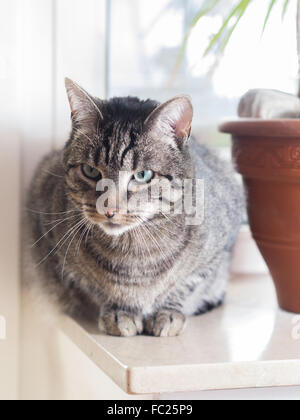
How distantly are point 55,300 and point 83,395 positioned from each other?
11.7 inches

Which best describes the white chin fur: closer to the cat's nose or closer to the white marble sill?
the cat's nose

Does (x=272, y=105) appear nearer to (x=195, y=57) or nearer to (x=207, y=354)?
(x=195, y=57)

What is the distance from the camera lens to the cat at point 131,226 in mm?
894

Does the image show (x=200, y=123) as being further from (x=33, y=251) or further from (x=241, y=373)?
(x=241, y=373)

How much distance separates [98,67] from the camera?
1.28 m

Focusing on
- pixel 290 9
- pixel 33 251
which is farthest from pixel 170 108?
pixel 290 9

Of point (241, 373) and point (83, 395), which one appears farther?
point (83, 395)

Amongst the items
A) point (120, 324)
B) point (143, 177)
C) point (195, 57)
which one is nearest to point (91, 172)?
point (143, 177)

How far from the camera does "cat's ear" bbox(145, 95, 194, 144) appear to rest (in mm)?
873

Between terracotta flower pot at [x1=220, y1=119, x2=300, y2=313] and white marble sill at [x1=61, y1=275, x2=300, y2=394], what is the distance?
95 millimetres

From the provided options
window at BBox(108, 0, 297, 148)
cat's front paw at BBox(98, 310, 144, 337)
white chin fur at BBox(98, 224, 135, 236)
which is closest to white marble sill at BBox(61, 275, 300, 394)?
cat's front paw at BBox(98, 310, 144, 337)

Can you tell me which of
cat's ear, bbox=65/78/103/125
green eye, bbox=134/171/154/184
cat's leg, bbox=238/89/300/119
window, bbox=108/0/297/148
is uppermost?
window, bbox=108/0/297/148

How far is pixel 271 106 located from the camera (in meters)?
1.06

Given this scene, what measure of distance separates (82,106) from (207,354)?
0.44 meters
